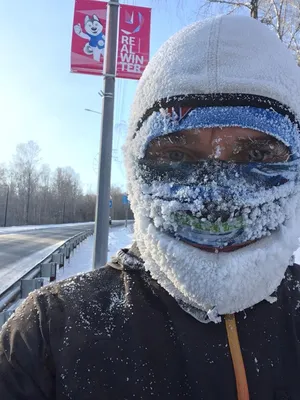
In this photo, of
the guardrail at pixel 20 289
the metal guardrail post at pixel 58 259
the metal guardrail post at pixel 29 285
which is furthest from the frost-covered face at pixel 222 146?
the metal guardrail post at pixel 58 259

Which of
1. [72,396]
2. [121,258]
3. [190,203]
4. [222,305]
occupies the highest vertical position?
[190,203]

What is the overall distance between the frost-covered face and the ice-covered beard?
14cm

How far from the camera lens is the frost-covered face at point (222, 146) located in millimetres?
1317

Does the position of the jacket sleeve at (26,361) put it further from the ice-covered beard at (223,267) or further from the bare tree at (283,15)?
the bare tree at (283,15)

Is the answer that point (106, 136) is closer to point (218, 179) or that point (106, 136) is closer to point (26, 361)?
point (218, 179)

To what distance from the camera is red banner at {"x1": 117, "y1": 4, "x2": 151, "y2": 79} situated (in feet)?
18.9

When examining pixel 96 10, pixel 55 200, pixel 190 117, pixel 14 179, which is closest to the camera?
pixel 190 117

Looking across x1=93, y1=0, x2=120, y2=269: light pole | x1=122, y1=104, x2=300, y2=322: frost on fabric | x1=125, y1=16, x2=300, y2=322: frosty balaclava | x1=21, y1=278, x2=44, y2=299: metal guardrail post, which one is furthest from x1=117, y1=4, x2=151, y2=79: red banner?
x1=122, y1=104, x2=300, y2=322: frost on fabric

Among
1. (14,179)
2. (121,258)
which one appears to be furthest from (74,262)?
(14,179)

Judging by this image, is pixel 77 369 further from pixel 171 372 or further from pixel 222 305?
pixel 222 305

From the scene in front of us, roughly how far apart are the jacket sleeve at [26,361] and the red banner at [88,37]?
4.96 m

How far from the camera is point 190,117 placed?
4.34 feet

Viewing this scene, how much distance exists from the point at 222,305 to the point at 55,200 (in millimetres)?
90463

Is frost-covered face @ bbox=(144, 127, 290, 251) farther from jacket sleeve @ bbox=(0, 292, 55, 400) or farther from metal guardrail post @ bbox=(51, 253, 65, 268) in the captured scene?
metal guardrail post @ bbox=(51, 253, 65, 268)
